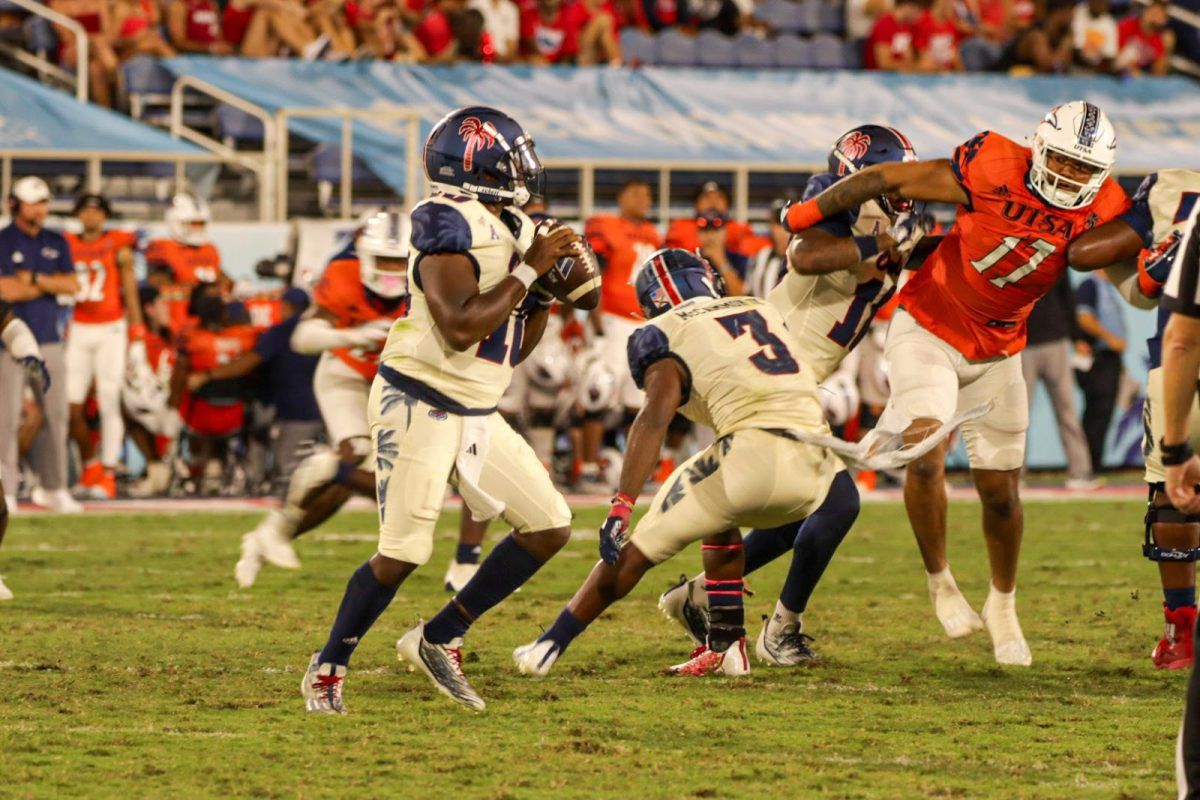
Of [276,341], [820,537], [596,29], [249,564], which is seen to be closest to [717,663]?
[820,537]

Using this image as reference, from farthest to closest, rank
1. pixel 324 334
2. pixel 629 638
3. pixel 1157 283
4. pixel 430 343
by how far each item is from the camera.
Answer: pixel 324 334 → pixel 629 638 → pixel 1157 283 → pixel 430 343

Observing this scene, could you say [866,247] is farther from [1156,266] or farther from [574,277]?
[574,277]

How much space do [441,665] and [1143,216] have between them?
2542mm

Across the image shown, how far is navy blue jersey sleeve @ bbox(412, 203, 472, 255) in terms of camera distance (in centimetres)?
516

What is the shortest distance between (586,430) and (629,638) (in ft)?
18.4

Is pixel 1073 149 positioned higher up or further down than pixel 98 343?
higher up

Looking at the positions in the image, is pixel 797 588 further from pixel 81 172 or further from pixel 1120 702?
pixel 81 172

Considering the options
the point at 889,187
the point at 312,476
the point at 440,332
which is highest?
the point at 889,187

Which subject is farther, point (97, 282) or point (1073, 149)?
point (97, 282)

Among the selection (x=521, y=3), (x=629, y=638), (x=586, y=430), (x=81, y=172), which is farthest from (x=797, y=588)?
(x=521, y=3)

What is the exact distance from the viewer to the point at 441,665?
17.9ft

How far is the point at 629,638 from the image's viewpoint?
268 inches

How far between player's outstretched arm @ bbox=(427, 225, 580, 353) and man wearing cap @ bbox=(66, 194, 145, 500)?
294 inches

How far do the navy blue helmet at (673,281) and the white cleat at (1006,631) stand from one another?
140 cm
